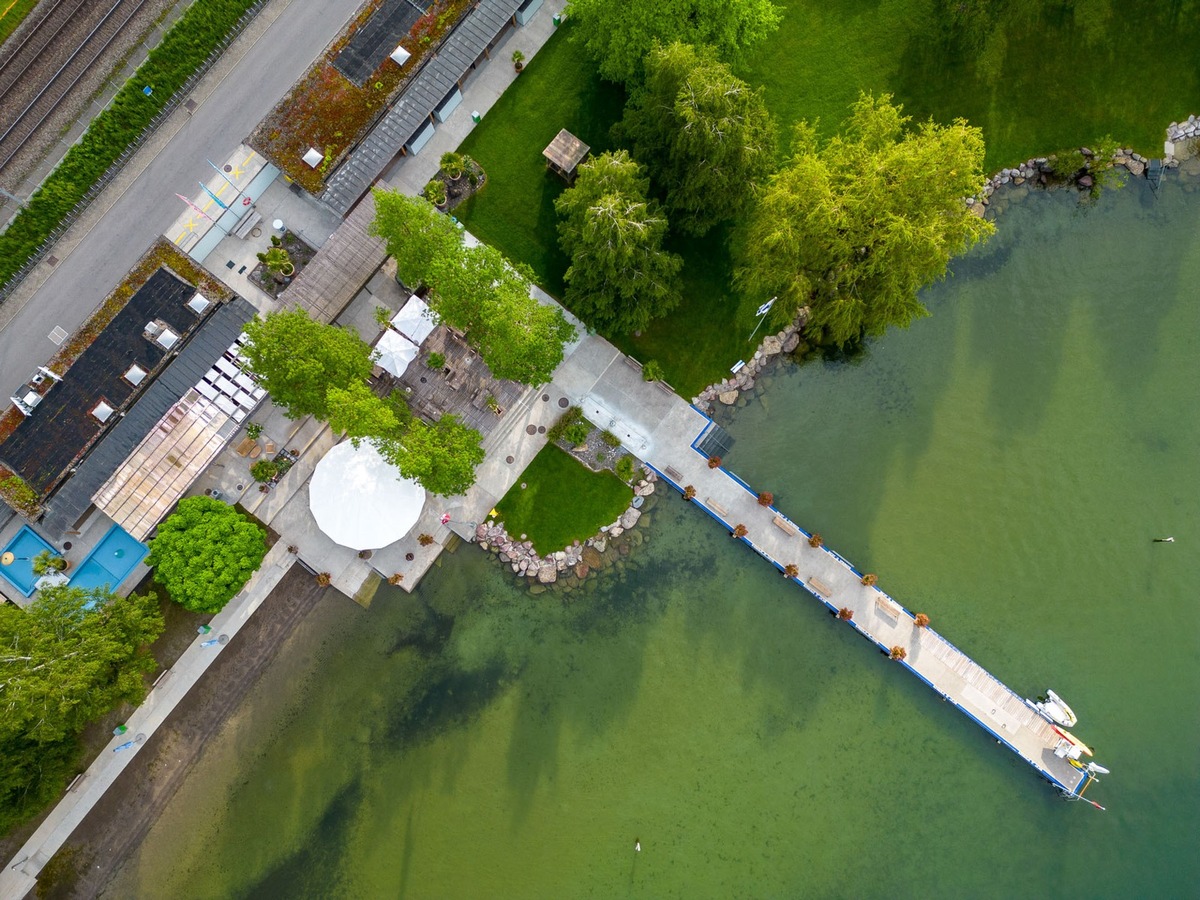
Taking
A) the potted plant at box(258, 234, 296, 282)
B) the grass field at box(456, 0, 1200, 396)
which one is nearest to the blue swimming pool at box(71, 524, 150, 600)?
the potted plant at box(258, 234, 296, 282)

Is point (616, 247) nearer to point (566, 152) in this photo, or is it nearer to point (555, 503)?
point (566, 152)

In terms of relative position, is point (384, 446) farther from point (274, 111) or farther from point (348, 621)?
point (274, 111)

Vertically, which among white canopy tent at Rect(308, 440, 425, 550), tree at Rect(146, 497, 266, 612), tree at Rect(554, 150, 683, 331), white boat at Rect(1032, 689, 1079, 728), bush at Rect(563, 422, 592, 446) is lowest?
tree at Rect(146, 497, 266, 612)

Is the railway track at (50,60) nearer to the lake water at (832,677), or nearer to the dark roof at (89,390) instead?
the dark roof at (89,390)

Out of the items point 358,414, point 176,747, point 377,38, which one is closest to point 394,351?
point 358,414

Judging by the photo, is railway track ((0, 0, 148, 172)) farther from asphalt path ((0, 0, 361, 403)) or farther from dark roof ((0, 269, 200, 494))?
dark roof ((0, 269, 200, 494))

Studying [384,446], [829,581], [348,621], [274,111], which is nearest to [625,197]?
[384,446]

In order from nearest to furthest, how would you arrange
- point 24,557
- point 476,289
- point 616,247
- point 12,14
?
point 616,247 → point 476,289 → point 24,557 → point 12,14
